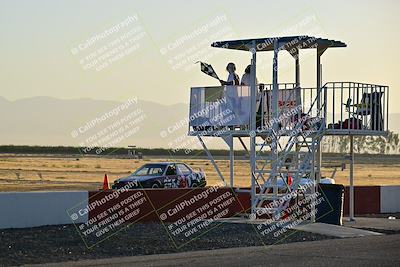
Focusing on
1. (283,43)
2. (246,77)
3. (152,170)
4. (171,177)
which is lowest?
(171,177)

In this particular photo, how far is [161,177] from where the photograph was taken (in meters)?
34.2

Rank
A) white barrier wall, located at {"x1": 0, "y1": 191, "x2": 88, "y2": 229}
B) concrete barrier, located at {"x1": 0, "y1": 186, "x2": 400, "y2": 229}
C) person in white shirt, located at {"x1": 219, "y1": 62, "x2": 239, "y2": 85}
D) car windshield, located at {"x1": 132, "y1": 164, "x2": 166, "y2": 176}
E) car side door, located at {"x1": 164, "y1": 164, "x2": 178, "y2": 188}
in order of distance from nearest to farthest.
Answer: white barrier wall, located at {"x1": 0, "y1": 191, "x2": 88, "y2": 229}, concrete barrier, located at {"x1": 0, "y1": 186, "x2": 400, "y2": 229}, person in white shirt, located at {"x1": 219, "y1": 62, "x2": 239, "y2": 85}, car side door, located at {"x1": 164, "y1": 164, "x2": 178, "y2": 188}, car windshield, located at {"x1": 132, "y1": 164, "x2": 166, "y2": 176}

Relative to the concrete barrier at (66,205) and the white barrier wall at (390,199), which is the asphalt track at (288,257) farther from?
the white barrier wall at (390,199)

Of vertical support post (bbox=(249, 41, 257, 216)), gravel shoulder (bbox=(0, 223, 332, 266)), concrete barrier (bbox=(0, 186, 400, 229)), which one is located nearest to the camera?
gravel shoulder (bbox=(0, 223, 332, 266))

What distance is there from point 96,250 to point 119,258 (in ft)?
3.87

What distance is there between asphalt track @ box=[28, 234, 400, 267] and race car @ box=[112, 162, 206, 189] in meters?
14.7

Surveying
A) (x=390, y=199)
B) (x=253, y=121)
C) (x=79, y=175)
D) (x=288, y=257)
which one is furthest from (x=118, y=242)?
(x=79, y=175)

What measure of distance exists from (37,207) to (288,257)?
20.7 feet

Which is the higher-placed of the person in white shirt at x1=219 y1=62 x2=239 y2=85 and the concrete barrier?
the person in white shirt at x1=219 y1=62 x2=239 y2=85

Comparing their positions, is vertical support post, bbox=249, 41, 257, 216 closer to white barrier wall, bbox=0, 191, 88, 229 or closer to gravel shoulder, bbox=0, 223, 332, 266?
gravel shoulder, bbox=0, 223, 332, 266

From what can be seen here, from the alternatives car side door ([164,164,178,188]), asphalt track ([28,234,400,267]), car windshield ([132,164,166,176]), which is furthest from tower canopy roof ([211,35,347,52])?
car windshield ([132,164,166,176])

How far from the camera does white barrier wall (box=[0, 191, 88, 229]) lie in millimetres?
19156

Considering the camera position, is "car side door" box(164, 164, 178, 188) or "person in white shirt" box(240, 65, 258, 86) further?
"car side door" box(164, 164, 178, 188)

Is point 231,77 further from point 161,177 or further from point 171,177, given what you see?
point 171,177
